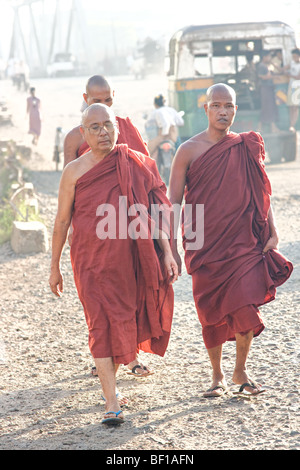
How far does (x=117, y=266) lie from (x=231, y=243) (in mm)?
714

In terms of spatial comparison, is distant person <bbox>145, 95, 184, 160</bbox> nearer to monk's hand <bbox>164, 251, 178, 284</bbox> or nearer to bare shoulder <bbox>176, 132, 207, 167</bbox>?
bare shoulder <bbox>176, 132, 207, 167</bbox>

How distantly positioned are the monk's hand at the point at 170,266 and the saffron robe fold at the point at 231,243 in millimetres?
250

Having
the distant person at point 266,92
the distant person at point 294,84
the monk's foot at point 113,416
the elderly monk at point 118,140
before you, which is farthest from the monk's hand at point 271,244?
the distant person at point 294,84

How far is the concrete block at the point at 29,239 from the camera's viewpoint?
889 centimetres

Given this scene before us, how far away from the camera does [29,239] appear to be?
891cm

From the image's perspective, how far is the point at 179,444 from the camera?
395cm

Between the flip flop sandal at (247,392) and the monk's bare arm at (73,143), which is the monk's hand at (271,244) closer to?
the flip flop sandal at (247,392)

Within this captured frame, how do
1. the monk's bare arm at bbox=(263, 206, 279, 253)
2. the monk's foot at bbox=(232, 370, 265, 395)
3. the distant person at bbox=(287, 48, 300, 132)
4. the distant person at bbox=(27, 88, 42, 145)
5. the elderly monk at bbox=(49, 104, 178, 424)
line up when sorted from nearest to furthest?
the elderly monk at bbox=(49, 104, 178, 424)
the monk's foot at bbox=(232, 370, 265, 395)
the monk's bare arm at bbox=(263, 206, 279, 253)
the distant person at bbox=(287, 48, 300, 132)
the distant person at bbox=(27, 88, 42, 145)

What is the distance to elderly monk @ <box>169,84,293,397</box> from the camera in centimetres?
458

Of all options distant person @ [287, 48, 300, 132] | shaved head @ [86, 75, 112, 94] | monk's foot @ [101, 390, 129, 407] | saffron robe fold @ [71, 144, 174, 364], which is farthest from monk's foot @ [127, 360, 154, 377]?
distant person @ [287, 48, 300, 132]

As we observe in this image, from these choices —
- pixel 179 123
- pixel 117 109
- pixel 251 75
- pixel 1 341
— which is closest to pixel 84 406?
pixel 1 341

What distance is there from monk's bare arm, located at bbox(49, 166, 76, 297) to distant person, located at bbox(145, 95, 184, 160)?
761cm

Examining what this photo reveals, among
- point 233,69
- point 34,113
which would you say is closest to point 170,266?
point 233,69

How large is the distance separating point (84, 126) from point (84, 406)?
1.61 m
